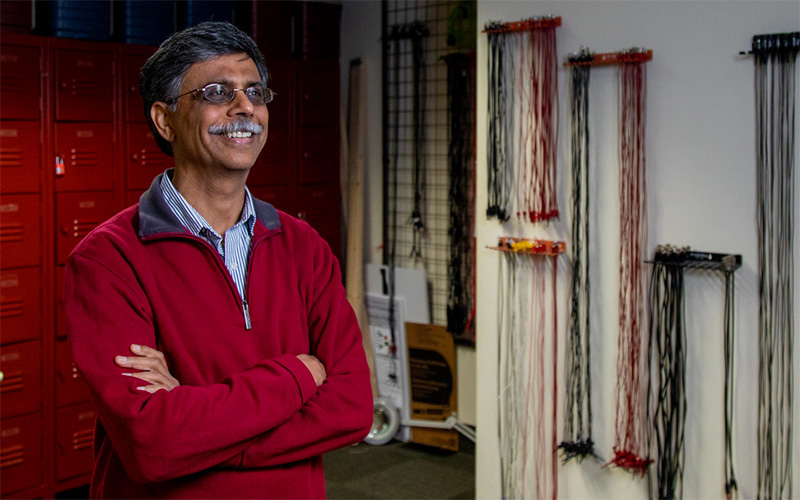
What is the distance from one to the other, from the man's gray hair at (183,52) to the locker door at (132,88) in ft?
7.43

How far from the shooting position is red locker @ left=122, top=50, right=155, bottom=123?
12.4ft

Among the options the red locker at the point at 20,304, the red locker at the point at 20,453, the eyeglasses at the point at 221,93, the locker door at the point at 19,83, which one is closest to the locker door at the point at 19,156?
the locker door at the point at 19,83

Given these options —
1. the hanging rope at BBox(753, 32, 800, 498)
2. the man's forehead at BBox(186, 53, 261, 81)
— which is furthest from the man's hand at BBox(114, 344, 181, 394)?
the hanging rope at BBox(753, 32, 800, 498)

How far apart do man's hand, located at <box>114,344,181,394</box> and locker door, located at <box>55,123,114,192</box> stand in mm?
2359

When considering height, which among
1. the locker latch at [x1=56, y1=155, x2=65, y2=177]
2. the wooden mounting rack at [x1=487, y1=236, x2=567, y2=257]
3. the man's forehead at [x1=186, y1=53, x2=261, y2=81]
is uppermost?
the man's forehead at [x1=186, y1=53, x2=261, y2=81]

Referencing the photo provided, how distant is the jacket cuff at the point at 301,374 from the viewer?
1.56 m

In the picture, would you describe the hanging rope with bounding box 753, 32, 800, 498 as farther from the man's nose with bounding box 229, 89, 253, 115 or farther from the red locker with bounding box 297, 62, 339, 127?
the red locker with bounding box 297, 62, 339, 127

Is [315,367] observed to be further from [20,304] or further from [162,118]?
[20,304]

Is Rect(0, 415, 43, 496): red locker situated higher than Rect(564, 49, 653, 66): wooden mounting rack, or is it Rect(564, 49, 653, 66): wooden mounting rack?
Rect(564, 49, 653, 66): wooden mounting rack

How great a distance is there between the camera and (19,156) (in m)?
3.46

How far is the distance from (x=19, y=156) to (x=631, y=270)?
244cm

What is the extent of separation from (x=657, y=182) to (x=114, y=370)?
2086mm

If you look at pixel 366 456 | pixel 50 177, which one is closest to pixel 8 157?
pixel 50 177

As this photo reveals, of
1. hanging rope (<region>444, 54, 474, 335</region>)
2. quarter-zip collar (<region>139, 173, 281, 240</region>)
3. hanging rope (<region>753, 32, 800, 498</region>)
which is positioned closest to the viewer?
quarter-zip collar (<region>139, 173, 281, 240</region>)
